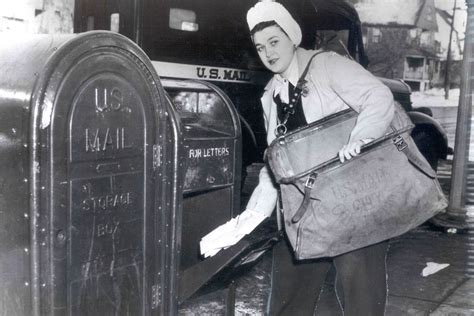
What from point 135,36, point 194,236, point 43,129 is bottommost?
point 194,236

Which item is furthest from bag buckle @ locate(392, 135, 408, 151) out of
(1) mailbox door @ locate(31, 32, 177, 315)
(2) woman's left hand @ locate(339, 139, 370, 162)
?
(1) mailbox door @ locate(31, 32, 177, 315)

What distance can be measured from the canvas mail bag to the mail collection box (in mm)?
907

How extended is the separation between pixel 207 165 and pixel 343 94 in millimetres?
1109

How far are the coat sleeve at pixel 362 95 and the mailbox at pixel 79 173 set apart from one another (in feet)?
2.56

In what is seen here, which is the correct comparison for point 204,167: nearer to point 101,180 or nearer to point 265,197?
point 265,197

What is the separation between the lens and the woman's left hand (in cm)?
214

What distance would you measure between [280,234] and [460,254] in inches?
115

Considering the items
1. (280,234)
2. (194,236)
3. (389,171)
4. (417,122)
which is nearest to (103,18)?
(194,236)

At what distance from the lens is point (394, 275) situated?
4.12 meters

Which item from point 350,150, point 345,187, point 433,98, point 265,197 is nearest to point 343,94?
point 350,150

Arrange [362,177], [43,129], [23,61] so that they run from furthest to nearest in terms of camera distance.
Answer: [362,177] < [23,61] < [43,129]

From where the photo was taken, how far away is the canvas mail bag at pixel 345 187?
7.02ft

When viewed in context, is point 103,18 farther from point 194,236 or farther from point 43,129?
point 43,129

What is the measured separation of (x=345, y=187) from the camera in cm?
215
